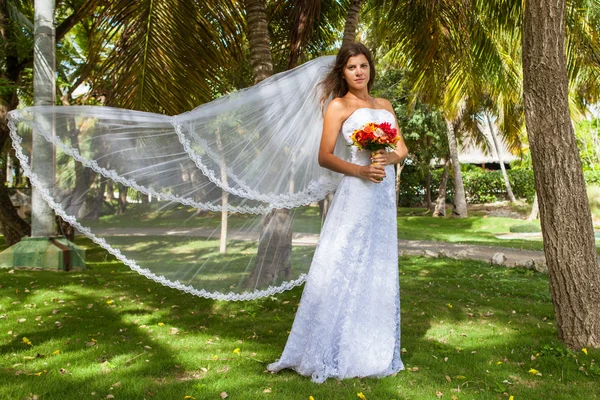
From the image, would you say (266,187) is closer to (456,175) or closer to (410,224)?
(410,224)

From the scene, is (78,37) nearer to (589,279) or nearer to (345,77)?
(345,77)

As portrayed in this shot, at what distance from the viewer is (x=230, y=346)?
5.16 metres

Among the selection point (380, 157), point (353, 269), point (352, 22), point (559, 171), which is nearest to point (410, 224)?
point (352, 22)

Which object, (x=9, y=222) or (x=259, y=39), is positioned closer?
(x=259, y=39)

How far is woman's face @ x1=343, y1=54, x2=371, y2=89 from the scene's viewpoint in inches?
174

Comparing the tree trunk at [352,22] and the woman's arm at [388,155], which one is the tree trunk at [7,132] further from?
the woman's arm at [388,155]

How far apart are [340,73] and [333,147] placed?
608 mm

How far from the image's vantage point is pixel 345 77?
4480 millimetres

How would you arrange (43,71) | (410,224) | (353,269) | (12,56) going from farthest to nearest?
(410,224) → (12,56) → (43,71) → (353,269)

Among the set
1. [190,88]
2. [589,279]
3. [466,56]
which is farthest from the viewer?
[466,56]

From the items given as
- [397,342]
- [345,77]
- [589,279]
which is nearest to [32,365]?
[397,342]

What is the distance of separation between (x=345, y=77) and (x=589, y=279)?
→ 2567 millimetres

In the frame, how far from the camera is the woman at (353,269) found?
4.29 metres

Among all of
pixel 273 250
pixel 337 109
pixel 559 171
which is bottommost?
pixel 273 250
